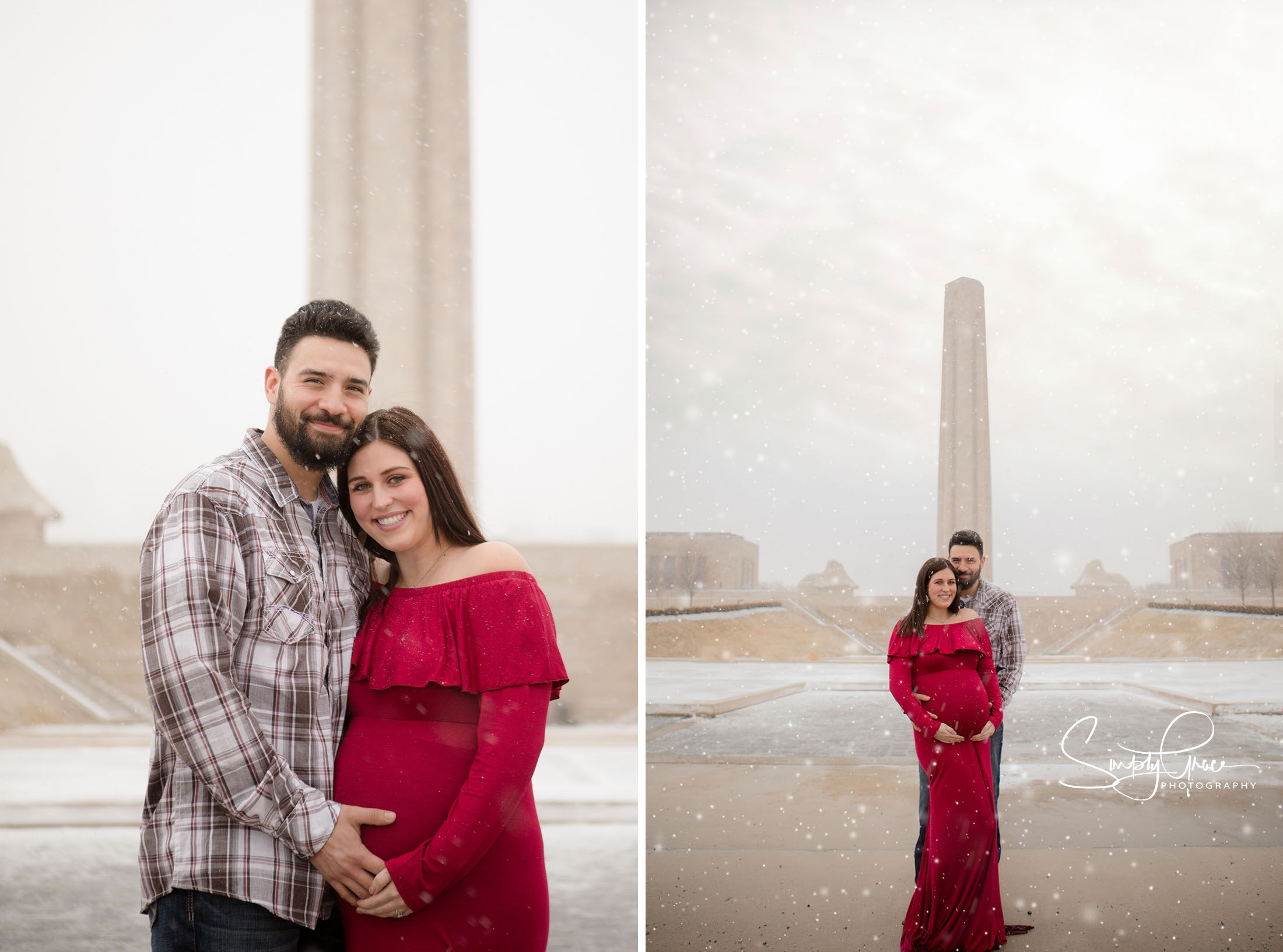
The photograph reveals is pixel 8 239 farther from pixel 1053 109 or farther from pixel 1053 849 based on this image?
pixel 1053 849

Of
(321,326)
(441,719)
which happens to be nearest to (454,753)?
(441,719)

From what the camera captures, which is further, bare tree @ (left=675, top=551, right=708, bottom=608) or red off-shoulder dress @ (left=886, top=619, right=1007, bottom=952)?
bare tree @ (left=675, top=551, right=708, bottom=608)

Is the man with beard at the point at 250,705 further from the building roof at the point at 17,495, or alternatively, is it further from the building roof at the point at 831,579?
the building roof at the point at 17,495

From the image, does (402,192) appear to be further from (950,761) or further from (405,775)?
(950,761)

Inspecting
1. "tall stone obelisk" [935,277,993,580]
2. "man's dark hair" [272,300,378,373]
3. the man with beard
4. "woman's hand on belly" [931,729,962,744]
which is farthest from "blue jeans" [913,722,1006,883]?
"man's dark hair" [272,300,378,373]

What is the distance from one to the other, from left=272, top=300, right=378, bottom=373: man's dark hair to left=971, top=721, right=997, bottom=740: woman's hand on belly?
1.55 metres

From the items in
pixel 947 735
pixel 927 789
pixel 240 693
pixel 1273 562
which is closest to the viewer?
pixel 240 693

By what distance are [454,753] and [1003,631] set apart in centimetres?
153

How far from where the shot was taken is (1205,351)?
90.6 inches

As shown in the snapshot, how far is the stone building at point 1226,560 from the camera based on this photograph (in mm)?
2266

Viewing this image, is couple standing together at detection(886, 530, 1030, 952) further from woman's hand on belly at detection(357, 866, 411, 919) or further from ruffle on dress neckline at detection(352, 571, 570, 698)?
woman's hand on belly at detection(357, 866, 411, 919)

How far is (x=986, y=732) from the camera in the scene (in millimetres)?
1865

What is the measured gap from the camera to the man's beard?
3.65 feet

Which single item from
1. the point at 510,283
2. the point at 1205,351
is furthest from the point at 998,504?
the point at 510,283
